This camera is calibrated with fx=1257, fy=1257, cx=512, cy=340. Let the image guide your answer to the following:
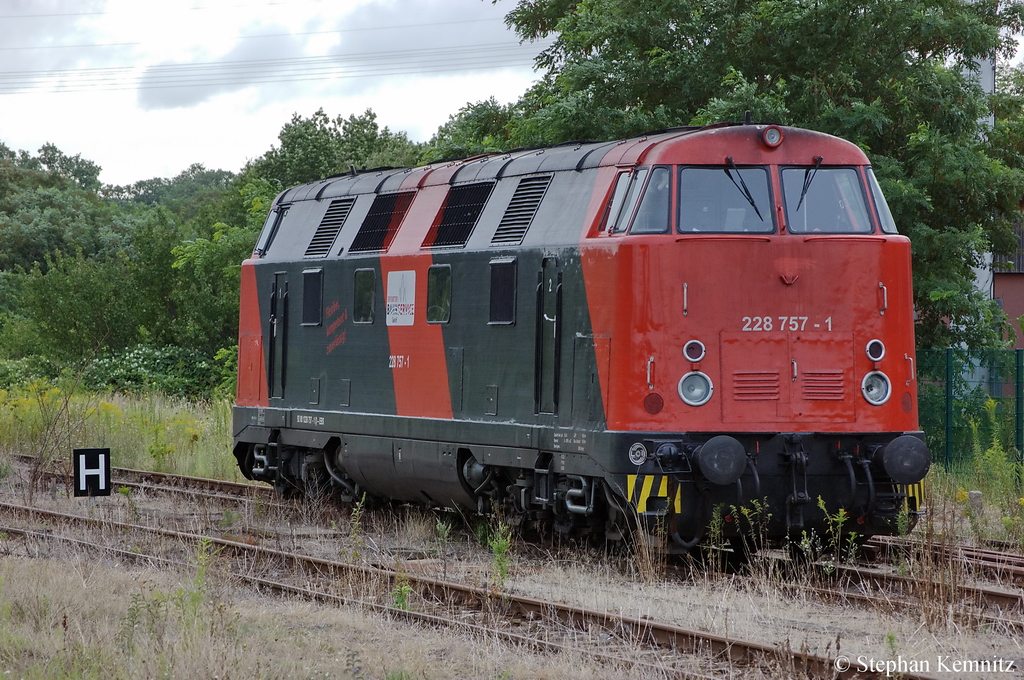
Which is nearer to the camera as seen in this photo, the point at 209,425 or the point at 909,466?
the point at 909,466

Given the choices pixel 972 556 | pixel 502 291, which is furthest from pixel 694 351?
pixel 972 556

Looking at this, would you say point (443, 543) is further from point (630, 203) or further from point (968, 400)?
point (968, 400)

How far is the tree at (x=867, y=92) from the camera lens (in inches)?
624

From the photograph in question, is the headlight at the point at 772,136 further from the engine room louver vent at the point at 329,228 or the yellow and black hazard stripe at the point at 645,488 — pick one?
the engine room louver vent at the point at 329,228

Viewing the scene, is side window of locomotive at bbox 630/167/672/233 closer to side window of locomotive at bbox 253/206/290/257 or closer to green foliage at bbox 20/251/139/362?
side window of locomotive at bbox 253/206/290/257

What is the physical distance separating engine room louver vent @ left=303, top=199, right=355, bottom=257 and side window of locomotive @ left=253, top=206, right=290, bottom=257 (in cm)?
100

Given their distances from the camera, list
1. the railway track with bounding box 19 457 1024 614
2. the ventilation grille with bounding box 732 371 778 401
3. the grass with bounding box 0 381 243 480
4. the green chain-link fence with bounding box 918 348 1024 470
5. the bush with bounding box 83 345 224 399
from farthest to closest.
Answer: the bush with bounding box 83 345 224 399 < the grass with bounding box 0 381 243 480 < the green chain-link fence with bounding box 918 348 1024 470 < the ventilation grille with bounding box 732 371 778 401 < the railway track with bounding box 19 457 1024 614

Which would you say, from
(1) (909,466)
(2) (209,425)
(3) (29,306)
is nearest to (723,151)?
(1) (909,466)

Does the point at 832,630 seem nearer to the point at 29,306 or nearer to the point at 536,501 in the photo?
the point at 536,501

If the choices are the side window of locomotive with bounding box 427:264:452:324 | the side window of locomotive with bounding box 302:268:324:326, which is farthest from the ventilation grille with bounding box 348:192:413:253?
the side window of locomotive with bounding box 427:264:452:324

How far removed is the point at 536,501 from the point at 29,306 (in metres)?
22.8

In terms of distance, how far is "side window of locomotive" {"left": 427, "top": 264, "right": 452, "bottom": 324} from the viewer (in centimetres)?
1108

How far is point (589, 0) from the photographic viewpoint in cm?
1922

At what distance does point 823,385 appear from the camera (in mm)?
9352
